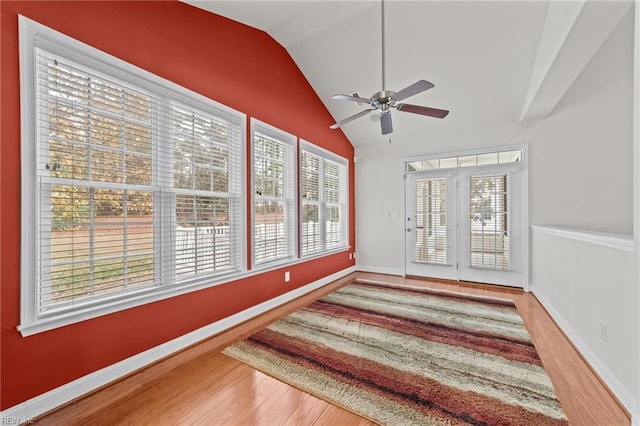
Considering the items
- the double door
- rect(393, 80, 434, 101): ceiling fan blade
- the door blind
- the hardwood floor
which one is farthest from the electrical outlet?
the door blind

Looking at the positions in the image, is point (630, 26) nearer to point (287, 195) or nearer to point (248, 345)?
point (287, 195)

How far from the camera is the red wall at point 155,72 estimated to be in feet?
4.88

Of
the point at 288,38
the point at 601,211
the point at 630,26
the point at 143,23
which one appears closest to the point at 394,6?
the point at 288,38

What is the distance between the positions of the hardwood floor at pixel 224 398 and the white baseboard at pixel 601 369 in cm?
5

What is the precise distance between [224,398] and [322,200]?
3.26 metres

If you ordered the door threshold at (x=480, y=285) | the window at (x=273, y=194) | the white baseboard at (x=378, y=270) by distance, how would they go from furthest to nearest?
the white baseboard at (x=378, y=270), the door threshold at (x=480, y=285), the window at (x=273, y=194)

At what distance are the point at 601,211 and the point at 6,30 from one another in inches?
216

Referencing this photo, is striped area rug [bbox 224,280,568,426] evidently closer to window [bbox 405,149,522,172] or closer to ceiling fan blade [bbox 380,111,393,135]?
ceiling fan blade [bbox 380,111,393,135]

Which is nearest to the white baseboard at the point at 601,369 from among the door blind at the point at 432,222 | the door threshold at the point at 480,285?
the door threshold at the point at 480,285

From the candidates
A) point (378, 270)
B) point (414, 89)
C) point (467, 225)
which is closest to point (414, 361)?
point (414, 89)

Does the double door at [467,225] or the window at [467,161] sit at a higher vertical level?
the window at [467,161]

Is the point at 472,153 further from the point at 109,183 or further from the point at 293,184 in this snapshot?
the point at 109,183

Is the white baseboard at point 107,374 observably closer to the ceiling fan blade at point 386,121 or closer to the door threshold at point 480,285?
the ceiling fan blade at point 386,121

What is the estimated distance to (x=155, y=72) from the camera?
2203 mm
